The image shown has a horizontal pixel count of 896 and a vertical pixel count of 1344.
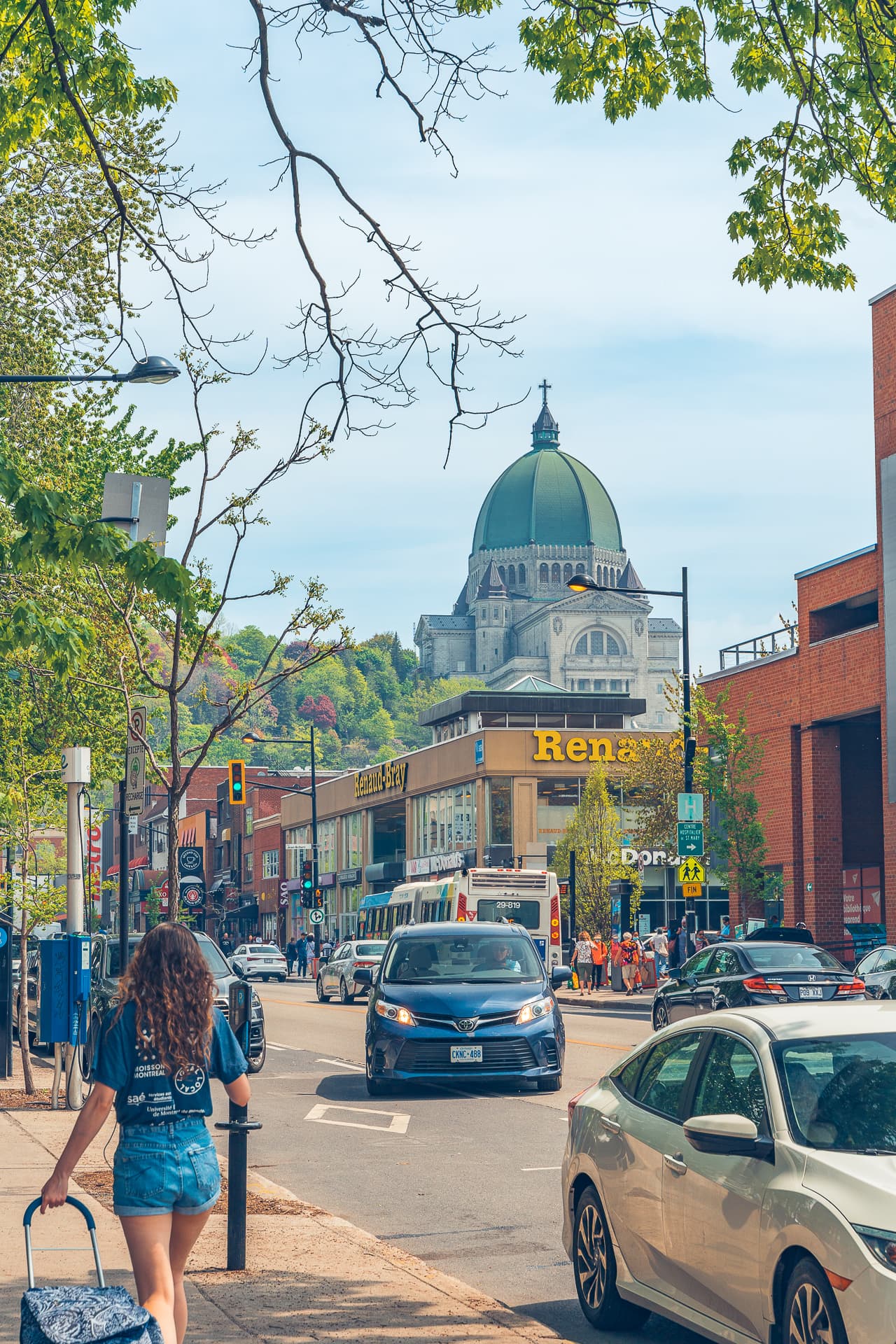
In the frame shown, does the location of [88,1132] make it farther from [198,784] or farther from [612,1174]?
[198,784]

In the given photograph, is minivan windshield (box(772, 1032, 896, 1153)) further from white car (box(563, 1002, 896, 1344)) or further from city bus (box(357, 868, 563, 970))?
city bus (box(357, 868, 563, 970))

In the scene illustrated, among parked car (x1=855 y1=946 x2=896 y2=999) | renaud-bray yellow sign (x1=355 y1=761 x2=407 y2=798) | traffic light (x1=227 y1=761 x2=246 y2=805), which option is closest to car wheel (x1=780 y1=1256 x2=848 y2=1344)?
parked car (x1=855 y1=946 x2=896 y2=999)

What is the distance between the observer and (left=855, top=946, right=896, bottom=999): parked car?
21422mm

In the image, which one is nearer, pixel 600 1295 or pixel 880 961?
pixel 600 1295

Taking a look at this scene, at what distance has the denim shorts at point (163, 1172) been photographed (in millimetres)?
5391

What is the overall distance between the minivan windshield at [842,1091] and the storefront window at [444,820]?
215 feet

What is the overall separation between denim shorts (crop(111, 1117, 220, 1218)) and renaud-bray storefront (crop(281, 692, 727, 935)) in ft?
164

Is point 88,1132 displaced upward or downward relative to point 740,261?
downward

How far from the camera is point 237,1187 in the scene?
26.7 ft

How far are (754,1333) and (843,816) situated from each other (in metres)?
38.5

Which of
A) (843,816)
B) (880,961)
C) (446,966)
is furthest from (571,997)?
(446,966)

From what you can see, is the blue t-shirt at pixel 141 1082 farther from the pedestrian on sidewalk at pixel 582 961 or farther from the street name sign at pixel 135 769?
the pedestrian on sidewalk at pixel 582 961

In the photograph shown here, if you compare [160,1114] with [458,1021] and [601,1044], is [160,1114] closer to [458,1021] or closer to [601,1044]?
[458,1021]

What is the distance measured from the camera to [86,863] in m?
33.5
